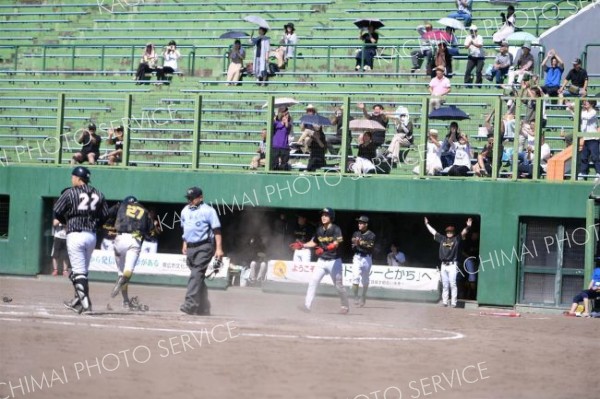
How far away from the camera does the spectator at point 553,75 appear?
24.5m

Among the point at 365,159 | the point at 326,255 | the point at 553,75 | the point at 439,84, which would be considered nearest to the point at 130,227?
the point at 326,255

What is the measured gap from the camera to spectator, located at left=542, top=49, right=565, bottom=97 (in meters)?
24.5

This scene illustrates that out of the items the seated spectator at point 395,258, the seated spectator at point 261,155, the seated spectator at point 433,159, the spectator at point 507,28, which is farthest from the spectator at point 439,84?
the seated spectator at point 261,155

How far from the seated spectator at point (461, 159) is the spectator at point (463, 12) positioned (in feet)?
19.9

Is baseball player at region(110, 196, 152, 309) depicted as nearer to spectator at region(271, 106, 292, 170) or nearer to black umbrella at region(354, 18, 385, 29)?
spectator at region(271, 106, 292, 170)

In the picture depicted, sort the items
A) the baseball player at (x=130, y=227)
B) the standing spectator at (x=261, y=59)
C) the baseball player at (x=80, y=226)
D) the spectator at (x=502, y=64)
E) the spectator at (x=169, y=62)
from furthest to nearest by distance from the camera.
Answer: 1. the spectator at (x=169, y=62)
2. the standing spectator at (x=261, y=59)
3. the spectator at (x=502, y=64)
4. the baseball player at (x=130, y=227)
5. the baseball player at (x=80, y=226)

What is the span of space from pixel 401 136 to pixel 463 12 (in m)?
6.17

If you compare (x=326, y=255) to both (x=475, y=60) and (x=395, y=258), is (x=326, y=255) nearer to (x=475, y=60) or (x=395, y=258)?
(x=395, y=258)

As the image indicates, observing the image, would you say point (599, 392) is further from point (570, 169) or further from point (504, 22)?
point (504, 22)

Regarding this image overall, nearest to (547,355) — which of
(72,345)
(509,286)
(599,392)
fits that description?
(599,392)

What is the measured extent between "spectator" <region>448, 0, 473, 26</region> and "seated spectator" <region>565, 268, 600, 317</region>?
9257 millimetres

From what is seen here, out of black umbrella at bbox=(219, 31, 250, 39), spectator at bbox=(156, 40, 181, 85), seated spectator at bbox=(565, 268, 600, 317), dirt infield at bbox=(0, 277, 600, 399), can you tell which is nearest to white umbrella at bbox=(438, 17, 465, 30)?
black umbrella at bbox=(219, 31, 250, 39)

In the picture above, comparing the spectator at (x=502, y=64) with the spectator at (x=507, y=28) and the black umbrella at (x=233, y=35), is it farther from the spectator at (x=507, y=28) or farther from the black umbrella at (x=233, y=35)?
the black umbrella at (x=233, y=35)

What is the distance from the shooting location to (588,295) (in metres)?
21.4
